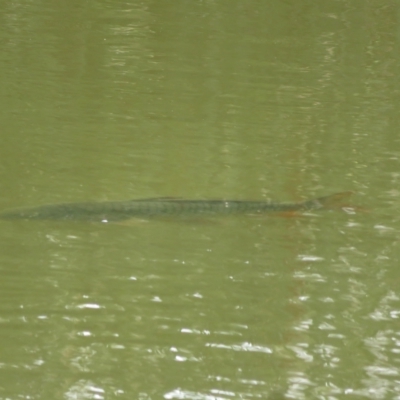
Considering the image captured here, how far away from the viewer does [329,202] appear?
21.0ft

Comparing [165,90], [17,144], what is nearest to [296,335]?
[17,144]

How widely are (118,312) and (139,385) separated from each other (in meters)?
0.70

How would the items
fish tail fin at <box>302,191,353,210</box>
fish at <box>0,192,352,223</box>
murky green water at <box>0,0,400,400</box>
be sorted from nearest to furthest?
murky green water at <box>0,0,400,400</box>, fish at <box>0,192,352,223</box>, fish tail fin at <box>302,191,353,210</box>

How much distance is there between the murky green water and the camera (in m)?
4.46

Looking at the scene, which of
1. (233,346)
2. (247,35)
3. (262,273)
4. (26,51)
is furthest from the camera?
(247,35)

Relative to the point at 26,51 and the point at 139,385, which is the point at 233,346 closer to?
the point at 139,385

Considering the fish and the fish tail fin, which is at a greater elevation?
the fish

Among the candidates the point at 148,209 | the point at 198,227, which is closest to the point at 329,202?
the point at 198,227

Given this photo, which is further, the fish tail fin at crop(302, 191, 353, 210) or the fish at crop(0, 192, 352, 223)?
the fish tail fin at crop(302, 191, 353, 210)

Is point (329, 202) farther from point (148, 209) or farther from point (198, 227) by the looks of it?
point (148, 209)

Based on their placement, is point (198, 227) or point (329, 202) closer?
point (198, 227)

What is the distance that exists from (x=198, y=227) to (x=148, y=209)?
1.10 ft

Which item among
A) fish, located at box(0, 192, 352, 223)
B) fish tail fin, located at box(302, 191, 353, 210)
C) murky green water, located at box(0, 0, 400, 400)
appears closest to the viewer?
murky green water, located at box(0, 0, 400, 400)

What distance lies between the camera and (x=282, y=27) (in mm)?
13148
